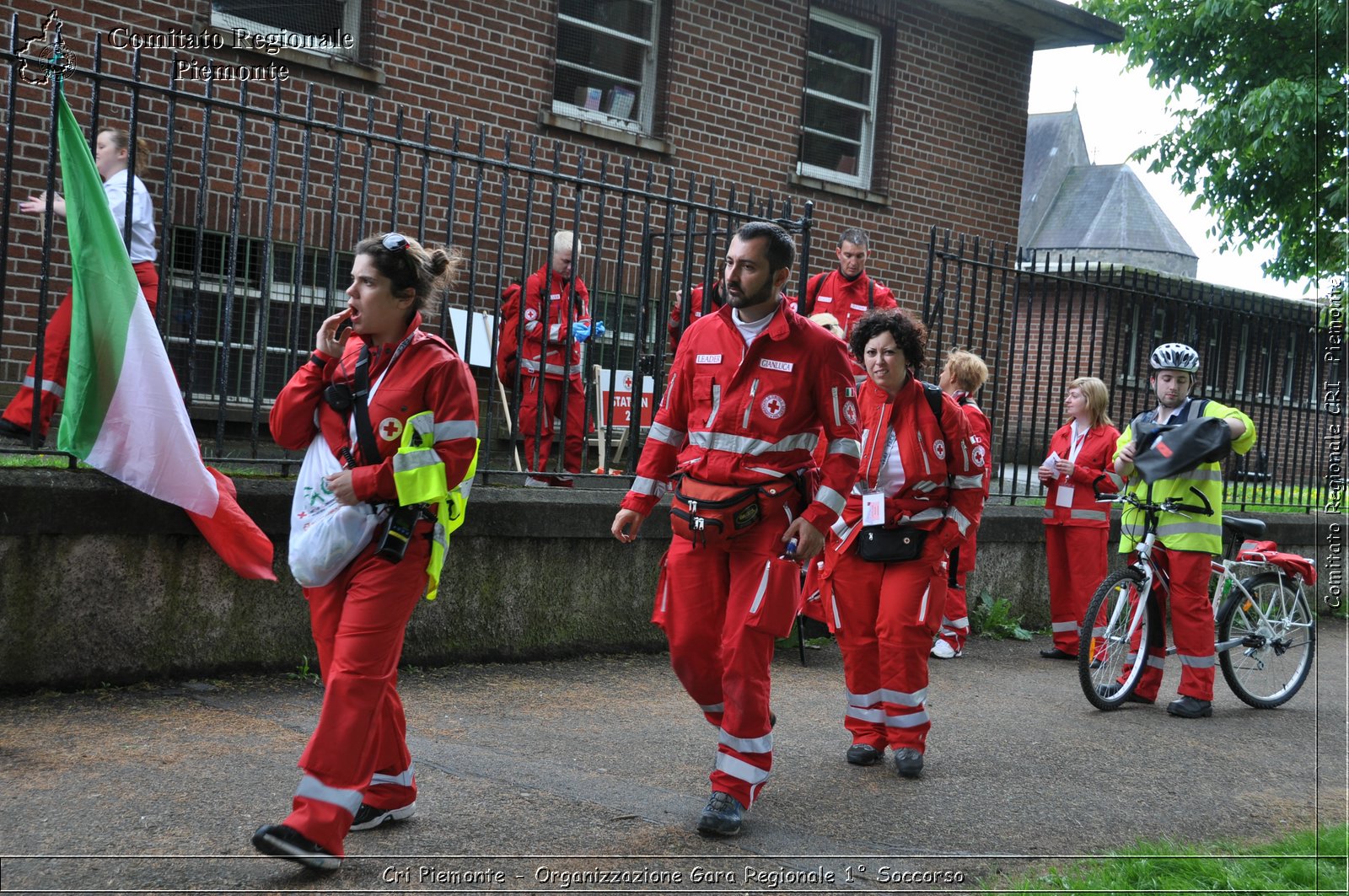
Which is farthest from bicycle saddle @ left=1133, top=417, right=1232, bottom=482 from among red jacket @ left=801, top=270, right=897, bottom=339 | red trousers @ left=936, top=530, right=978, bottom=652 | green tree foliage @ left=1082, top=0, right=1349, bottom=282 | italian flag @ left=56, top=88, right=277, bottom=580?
green tree foliage @ left=1082, top=0, right=1349, bottom=282

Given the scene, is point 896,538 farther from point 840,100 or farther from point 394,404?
point 840,100

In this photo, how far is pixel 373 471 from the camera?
3939 mm

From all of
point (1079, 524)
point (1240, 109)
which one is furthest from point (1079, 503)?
point (1240, 109)

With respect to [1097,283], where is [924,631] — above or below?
below

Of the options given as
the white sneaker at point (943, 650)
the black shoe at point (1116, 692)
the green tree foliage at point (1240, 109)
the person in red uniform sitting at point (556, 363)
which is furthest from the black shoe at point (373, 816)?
the green tree foliage at point (1240, 109)

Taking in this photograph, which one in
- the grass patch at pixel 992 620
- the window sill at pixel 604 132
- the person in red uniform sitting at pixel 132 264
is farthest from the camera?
the window sill at pixel 604 132

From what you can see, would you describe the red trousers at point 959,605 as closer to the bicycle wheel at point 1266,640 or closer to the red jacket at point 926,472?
the bicycle wheel at point 1266,640

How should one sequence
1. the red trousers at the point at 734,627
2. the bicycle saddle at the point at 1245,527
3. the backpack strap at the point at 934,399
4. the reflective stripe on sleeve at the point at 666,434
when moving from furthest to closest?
the bicycle saddle at the point at 1245,527 < the backpack strap at the point at 934,399 < the reflective stripe on sleeve at the point at 666,434 < the red trousers at the point at 734,627

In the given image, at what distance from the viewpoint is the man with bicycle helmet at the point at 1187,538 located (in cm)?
753

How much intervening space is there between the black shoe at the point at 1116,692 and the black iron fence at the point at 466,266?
240 centimetres

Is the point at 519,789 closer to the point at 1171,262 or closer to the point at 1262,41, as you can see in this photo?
the point at 1262,41

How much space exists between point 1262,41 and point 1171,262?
89.1ft

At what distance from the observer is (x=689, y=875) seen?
156 inches

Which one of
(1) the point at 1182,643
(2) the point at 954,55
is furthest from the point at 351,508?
(2) the point at 954,55
